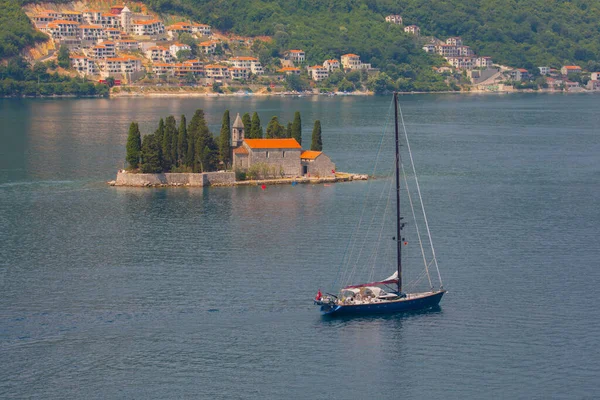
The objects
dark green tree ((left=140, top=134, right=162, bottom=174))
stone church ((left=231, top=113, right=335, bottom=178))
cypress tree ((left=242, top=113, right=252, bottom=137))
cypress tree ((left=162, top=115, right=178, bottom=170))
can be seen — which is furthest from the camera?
cypress tree ((left=242, top=113, right=252, bottom=137))

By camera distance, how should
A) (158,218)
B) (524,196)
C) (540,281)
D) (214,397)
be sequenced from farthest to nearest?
(524,196) → (158,218) → (540,281) → (214,397)

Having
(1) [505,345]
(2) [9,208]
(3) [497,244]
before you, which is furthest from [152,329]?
(2) [9,208]

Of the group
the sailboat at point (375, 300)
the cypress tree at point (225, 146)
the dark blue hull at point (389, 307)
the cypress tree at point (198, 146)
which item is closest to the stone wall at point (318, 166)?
the cypress tree at point (225, 146)

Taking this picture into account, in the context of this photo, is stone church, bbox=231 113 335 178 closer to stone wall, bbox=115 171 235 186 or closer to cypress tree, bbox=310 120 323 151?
stone wall, bbox=115 171 235 186

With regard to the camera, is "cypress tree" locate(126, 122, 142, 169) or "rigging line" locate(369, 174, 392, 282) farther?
"cypress tree" locate(126, 122, 142, 169)

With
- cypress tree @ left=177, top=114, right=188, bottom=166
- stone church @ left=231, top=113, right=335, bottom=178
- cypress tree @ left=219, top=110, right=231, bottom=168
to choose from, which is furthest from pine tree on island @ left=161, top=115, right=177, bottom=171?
stone church @ left=231, top=113, right=335, bottom=178

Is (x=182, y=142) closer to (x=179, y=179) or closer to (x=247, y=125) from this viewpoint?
(x=179, y=179)

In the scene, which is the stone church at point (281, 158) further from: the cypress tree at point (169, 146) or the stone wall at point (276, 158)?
the cypress tree at point (169, 146)

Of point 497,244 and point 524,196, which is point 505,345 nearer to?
point 497,244
